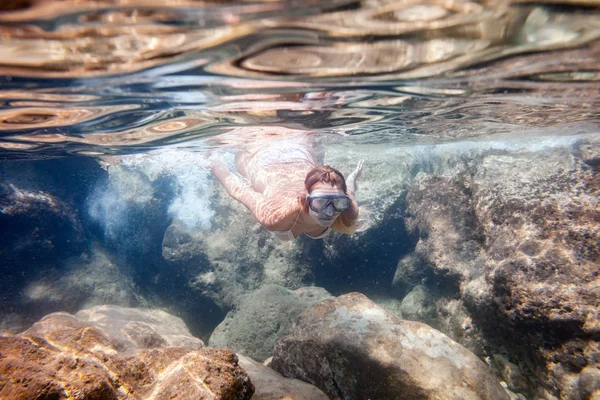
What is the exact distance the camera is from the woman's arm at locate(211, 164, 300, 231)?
600 centimetres

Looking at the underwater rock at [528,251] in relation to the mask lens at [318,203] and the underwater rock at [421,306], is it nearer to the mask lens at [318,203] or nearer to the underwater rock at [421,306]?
the underwater rock at [421,306]

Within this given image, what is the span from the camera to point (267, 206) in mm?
6805

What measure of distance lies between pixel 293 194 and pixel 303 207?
3.25 ft

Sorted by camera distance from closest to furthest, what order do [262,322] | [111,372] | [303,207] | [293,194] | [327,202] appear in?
[111,372], [327,202], [303,207], [293,194], [262,322]

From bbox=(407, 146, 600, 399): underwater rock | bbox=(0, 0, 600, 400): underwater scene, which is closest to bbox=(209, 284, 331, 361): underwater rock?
bbox=(0, 0, 600, 400): underwater scene

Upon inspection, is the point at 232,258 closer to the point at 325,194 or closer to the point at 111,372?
the point at 325,194

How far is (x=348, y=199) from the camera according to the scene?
520 centimetres

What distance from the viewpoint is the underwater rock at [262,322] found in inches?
319

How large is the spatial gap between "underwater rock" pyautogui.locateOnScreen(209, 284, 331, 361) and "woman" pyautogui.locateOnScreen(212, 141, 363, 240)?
2.49m

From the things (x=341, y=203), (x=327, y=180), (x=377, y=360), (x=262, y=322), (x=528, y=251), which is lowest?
(x=262, y=322)

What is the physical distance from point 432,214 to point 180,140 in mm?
9297

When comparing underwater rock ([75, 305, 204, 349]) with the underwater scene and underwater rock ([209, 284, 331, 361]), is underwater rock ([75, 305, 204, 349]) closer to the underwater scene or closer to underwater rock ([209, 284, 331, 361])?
the underwater scene

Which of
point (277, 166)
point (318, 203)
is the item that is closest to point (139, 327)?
point (318, 203)

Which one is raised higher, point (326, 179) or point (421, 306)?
point (326, 179)
